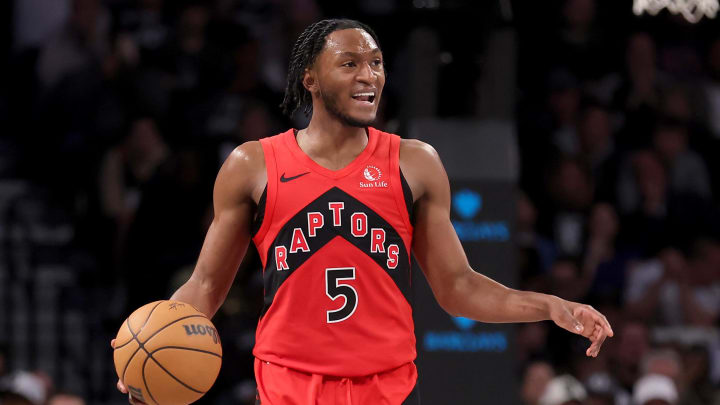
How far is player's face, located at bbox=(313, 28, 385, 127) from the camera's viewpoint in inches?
153

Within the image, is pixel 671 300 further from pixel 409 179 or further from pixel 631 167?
pixel 409 179

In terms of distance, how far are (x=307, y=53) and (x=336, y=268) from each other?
2.84ft

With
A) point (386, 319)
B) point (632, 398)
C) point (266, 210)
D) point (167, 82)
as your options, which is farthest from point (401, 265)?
point (167, 82)

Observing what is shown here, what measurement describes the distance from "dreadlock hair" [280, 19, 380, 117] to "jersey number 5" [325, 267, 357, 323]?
704 millimetres

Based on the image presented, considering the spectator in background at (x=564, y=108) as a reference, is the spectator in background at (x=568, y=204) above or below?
below

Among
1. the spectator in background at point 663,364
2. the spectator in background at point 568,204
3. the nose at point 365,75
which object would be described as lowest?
the spectator in background at point 663,364

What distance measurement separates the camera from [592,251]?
8.99 meters

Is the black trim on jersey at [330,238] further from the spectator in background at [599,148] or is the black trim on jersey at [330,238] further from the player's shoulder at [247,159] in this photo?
the spectator in background at [599,148]

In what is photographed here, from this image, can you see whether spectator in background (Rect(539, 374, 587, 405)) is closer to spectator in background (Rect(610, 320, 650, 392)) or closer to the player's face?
spectator in background (Rect(610, 320, 650, 392))

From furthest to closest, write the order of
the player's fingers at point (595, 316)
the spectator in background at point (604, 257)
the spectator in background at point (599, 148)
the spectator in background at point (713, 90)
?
the spectator in background at point (713, 90), the spectator in background at point (599, 148), the spectator in background at point (604, 257), the player's fingers at point (595, 316)

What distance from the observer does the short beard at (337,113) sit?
12.8 feet

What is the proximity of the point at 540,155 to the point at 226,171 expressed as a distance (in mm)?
5847

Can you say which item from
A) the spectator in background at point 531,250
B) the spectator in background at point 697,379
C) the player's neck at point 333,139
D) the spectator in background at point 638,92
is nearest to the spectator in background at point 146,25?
the spectator in background at point 531,250

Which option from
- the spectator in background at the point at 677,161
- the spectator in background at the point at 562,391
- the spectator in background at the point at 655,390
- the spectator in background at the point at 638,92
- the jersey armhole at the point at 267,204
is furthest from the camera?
the spectator in background at the point at 638,92
